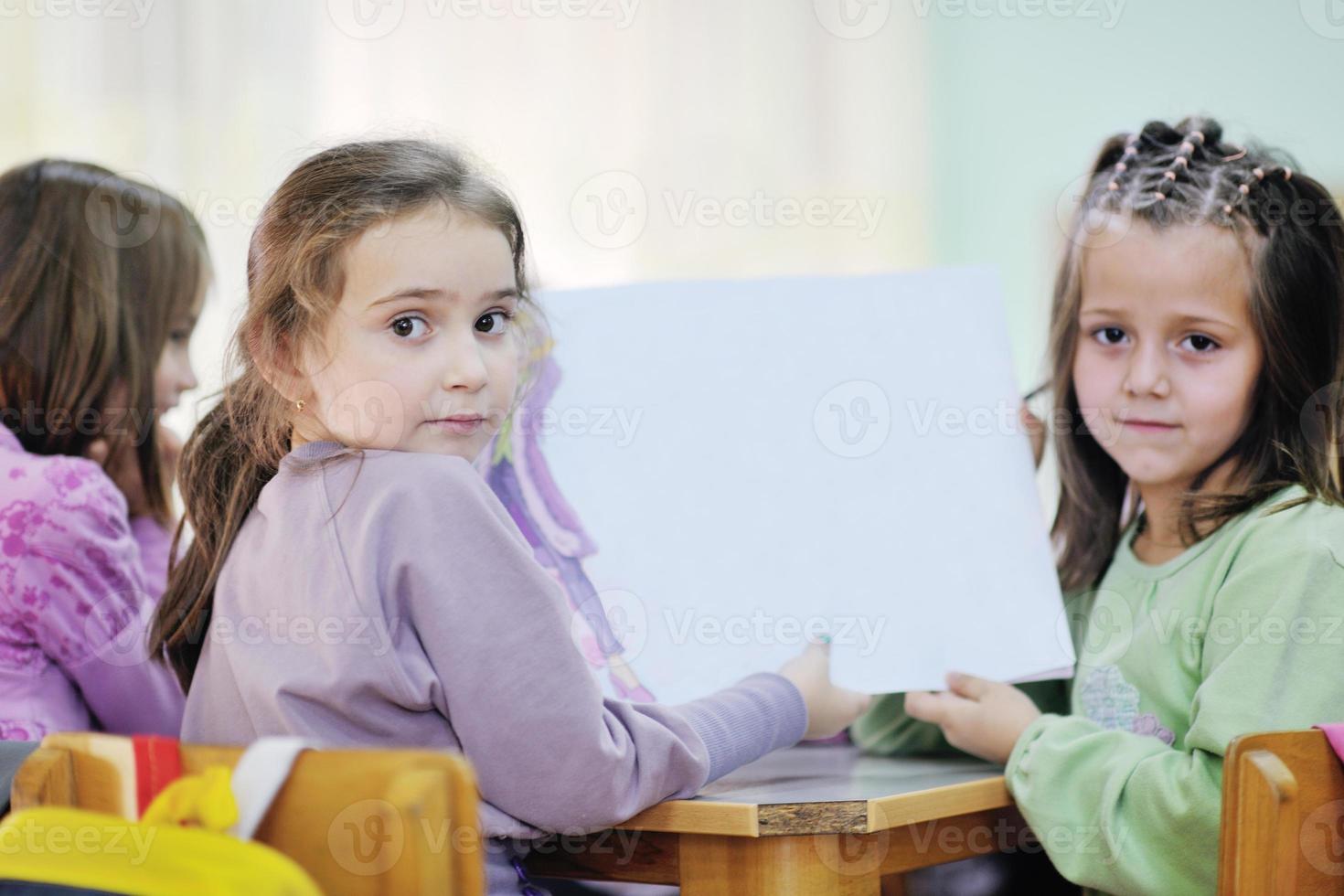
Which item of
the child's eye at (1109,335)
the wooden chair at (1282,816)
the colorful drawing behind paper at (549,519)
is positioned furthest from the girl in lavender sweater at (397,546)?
the child's eye at (1109,335)

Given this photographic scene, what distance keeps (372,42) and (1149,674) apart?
193cm

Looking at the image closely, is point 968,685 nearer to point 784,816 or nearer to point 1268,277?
point 784,816

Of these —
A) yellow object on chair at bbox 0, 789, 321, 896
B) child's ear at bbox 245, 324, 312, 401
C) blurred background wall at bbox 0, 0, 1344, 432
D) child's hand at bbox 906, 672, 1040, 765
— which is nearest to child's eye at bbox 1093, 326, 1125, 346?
child's hand at bbox 906, 672, 1040, 765

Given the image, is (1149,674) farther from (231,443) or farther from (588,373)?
(231,443)

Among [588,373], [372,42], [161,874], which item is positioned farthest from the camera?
[372,42]

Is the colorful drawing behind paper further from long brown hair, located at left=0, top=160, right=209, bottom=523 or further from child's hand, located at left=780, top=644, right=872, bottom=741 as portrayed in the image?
long brown hair, located at left=0, top=160, right=209, bottom=523

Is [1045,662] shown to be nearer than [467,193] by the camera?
No

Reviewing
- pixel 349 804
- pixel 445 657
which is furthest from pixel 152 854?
pixel 445 657

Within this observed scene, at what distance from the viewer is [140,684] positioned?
1247 millimetres

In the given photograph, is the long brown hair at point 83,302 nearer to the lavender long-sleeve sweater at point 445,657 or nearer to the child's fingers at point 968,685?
the lavender long-sleeve sweater at point 445,657

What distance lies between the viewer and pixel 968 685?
1135 millimetres

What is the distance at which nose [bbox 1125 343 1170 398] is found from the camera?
45.8 inches

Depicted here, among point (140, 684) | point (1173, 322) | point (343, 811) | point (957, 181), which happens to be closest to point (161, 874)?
point (343, 811)

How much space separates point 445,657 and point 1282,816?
0.52m
